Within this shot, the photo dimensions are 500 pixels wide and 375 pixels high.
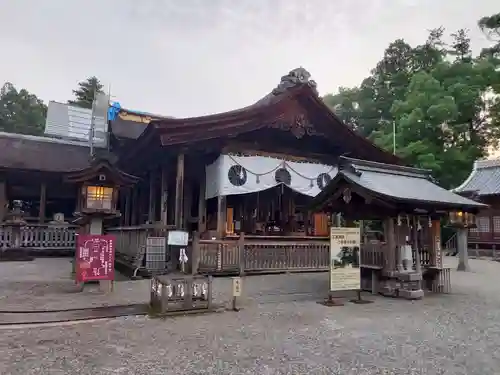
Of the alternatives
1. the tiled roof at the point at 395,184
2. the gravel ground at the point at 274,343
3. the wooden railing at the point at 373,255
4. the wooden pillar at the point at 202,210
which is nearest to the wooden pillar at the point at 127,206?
the wooden pillar at the point at 202,210

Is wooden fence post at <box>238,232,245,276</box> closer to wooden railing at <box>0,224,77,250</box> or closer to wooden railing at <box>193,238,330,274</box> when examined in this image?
wooden railing at <box>193,238,330,274</box>

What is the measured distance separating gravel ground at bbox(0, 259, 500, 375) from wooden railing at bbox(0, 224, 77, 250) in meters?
11.3

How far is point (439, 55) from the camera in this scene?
1436 inches

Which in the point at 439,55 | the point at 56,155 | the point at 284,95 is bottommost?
the point at 56,155

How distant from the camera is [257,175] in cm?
1309

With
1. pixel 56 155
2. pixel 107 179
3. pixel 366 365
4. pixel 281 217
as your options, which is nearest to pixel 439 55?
pixel 281 217

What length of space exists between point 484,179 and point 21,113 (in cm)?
4274

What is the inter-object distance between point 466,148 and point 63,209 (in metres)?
28.2

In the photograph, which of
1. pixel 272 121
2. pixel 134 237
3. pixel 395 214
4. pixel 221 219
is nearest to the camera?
pixel 395 214

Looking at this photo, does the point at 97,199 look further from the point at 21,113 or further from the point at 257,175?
the point at 21,113

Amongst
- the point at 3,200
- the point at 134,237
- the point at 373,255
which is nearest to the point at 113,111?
the point at 3,200

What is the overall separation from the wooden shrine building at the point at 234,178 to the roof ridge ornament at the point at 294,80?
39 millimetres

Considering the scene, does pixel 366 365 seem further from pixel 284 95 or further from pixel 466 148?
pixel 466 148

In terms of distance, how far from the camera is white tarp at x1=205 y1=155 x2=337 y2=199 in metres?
12.5
